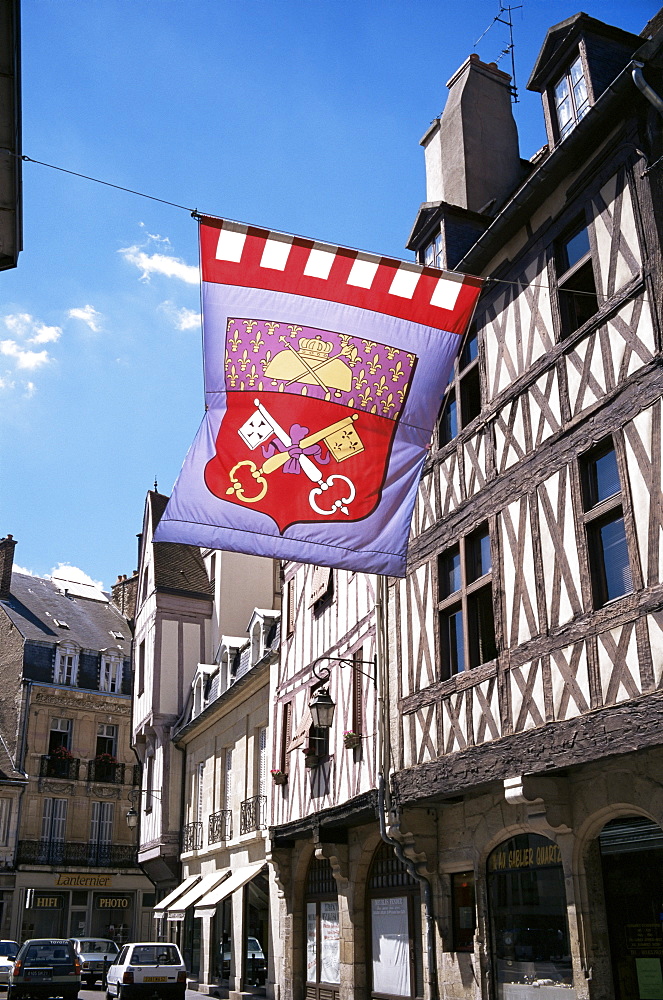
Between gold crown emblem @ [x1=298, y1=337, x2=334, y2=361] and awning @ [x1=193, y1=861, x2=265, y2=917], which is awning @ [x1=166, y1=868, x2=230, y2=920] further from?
gold crown emblem @ [x1=298, y1=337, x2=334, y2=361]

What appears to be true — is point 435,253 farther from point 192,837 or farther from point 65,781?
point 65,781

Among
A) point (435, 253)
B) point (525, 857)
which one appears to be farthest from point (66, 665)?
point (525, 857)

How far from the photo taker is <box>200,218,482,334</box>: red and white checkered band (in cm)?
722

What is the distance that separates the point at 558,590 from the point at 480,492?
6.41ft

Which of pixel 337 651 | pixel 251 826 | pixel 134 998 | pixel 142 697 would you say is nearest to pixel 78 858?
pixel 142 697

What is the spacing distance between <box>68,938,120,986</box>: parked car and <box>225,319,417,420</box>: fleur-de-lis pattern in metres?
19.6

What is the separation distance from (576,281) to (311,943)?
11312 mm

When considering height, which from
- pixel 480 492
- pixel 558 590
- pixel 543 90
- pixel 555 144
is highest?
pixel 543 90

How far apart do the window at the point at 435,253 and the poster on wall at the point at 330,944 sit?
9.52m

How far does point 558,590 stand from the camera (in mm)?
8695

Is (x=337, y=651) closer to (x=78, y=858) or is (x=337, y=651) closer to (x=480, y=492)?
(x=480, y=492)

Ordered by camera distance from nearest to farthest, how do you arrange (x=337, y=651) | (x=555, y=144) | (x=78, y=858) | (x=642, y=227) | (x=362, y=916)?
(x=642, y=227)
(x=555, y=144)
(x=362, y=916)
(x=337, y=651)
(x=78, y=858)

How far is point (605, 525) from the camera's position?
844 centimetres

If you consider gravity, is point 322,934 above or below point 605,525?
below
